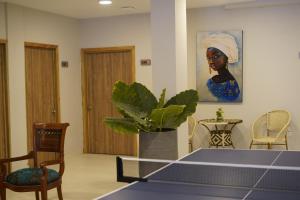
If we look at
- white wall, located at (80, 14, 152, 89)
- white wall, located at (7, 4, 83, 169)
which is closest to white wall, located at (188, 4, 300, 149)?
white wall, located at (80, 14, 152, 89)

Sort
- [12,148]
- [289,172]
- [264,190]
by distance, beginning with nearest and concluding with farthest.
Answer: [264,190] < [289,172] < [12,148]

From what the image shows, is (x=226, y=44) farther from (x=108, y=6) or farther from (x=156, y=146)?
(x=156, y=146)

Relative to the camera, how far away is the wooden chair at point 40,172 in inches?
147

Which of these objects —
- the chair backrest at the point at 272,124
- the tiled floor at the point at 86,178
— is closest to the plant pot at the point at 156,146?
the tiled floor at the point at 86,178

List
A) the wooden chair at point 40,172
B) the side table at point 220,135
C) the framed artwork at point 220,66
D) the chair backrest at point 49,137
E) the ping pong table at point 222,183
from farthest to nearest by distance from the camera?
Answer: the framed artwork at point 220,66, the side table at point 220,135, the chair backrest at point 49,137, the wooden chair at point 40,172, the ping pong table at point 222,183

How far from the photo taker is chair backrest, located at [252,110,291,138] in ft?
19.8

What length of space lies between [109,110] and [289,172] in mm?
4960

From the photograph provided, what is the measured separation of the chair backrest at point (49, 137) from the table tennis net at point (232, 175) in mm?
1540

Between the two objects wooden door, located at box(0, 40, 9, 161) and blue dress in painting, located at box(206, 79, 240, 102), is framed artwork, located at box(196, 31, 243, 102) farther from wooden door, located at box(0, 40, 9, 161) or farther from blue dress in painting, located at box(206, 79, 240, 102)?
wooden door, located at box(0, 40, 9, 161)

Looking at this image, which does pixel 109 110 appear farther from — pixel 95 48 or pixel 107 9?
pixel 107 9

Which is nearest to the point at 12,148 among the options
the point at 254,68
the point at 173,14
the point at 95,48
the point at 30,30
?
the point at 30,30

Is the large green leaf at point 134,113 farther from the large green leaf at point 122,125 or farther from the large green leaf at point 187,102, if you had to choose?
the large green leaf at point 187,102

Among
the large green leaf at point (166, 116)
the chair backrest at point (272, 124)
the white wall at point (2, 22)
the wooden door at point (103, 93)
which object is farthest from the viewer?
the wooden door at point (103, 93)

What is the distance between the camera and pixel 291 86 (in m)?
6.08
